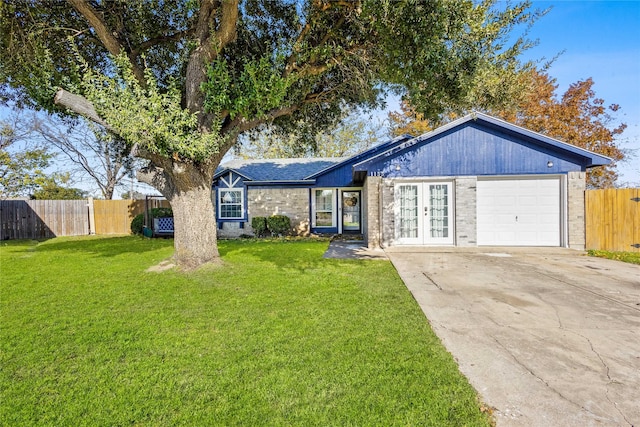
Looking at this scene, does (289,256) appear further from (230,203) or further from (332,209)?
(230,203)

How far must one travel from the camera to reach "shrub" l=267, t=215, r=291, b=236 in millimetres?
14312

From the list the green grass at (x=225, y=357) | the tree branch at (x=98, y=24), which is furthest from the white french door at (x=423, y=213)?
the tree branch at (x=98, y=24)

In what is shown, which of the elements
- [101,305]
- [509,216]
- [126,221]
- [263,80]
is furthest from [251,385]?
[126,221]

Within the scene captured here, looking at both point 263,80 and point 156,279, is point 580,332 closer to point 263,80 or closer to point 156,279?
point 263,80

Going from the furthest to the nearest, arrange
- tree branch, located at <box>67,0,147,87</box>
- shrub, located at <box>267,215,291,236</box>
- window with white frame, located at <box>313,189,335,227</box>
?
window with white frame, located at <box>313,189,335,227</box>, shrub, located at <box>267,215,291,236</box>, tree branch, located at <box>67,0,147,87</box>

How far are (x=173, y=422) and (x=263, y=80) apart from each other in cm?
599

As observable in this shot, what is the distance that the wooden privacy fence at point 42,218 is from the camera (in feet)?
51.2

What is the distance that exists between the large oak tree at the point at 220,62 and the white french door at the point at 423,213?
10.3ft

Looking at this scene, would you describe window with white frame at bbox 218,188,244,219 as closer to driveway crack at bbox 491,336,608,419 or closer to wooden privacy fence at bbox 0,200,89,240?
wooden privacy fence at bbox 0,200,89,240

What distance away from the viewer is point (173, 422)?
220cm

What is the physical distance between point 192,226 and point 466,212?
8284mm

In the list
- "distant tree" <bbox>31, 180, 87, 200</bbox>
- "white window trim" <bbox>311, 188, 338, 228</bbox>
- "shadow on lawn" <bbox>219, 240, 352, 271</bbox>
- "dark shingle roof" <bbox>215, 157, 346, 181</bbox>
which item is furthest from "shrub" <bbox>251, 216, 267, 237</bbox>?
"distant tree" <bbox>31, 180, 87, 200</bbox>

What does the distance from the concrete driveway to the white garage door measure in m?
2.56

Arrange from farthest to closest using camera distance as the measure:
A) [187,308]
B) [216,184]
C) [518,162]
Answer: [216,184]
[518,162]
[187,308]
